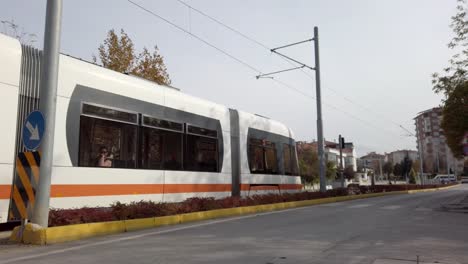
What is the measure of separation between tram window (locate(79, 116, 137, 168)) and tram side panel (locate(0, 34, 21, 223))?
141 cm

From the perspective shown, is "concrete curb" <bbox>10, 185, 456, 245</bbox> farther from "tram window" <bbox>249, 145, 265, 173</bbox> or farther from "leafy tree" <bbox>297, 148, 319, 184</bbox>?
"leafy tree" <bbox>297, 148, 319, 184</bbox>

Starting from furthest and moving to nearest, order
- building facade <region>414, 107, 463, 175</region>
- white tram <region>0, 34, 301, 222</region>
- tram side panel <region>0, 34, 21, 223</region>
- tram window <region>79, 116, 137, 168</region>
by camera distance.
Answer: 1. building facade <region>414, 107, 463, 175</region>
2. tram window <region>79, 116, 137, 168</region>
3. white tram <region>0, 34, 301, 222</region>
4. tram side panel <region>0, 34, 21, 223</region>

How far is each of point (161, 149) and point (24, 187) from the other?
3919mm

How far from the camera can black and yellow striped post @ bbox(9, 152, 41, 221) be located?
7762mm

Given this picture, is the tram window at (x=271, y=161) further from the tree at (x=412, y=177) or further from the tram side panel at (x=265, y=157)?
the tree at (x=412, y=177)

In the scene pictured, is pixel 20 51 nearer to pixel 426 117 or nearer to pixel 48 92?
pixel 48 92

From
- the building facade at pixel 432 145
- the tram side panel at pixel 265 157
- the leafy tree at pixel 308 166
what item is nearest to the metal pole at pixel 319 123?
the tram side panel at pixel 265 157

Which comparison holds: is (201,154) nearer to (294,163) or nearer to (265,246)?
(265,246)

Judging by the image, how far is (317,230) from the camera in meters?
9.16

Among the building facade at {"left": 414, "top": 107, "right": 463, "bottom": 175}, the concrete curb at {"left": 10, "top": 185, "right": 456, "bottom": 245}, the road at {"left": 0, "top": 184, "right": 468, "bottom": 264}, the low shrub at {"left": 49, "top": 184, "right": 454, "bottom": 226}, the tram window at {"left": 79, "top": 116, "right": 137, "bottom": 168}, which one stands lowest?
the road at {"left": 0, "top": 184, "right": 468, "bottom": 264}

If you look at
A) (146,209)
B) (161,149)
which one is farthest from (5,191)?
(161,149)

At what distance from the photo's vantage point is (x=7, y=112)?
25.6 feet

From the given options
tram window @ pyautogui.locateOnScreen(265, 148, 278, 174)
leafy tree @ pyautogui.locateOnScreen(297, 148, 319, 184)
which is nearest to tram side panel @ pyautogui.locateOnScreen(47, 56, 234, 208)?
tram window @ pyautogui.locateOnScreen(265, 148, 278, 174)

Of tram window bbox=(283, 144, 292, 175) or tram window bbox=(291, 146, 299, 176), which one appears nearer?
tram window bbox=(283, 144, 292, 175)
